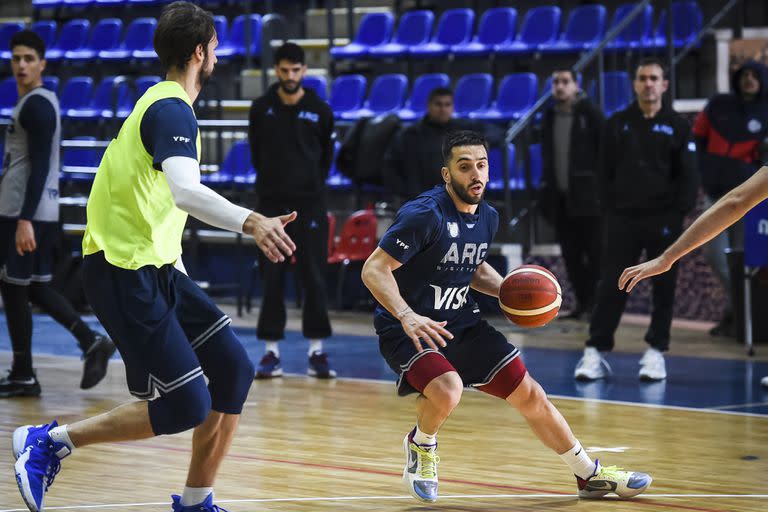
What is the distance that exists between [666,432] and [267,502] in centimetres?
246

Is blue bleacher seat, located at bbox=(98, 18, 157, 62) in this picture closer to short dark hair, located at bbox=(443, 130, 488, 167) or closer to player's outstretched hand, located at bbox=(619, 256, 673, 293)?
short dark hair, located at bbox=(443, 130, 488, 167)

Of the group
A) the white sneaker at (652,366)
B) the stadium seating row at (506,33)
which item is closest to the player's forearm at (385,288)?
the white sneaker at (652,366)

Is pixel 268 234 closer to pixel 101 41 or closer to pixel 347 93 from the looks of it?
pixel 347 93

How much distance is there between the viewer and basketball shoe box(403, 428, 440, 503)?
16.0 ft

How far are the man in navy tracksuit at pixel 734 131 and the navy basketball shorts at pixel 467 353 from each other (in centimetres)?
529

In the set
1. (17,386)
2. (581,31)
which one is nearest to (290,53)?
(17,386)

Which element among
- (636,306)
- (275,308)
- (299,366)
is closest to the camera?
(275,308)

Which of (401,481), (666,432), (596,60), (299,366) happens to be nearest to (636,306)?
(596,60)

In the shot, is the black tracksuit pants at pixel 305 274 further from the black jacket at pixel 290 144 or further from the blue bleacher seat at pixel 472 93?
the blue bleacher seat at pixel 472 93

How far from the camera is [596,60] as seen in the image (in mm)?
12547

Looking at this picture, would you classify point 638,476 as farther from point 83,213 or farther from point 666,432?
point 83,213

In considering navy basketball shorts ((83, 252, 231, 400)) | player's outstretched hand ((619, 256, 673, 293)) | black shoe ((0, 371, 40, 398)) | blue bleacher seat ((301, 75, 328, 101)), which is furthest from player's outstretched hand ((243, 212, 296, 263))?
blue bleacher seat ((301, 75, 328, 101))

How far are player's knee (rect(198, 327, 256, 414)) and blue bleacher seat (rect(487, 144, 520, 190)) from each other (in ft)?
27.0

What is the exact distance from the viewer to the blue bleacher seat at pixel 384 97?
14094 mm
